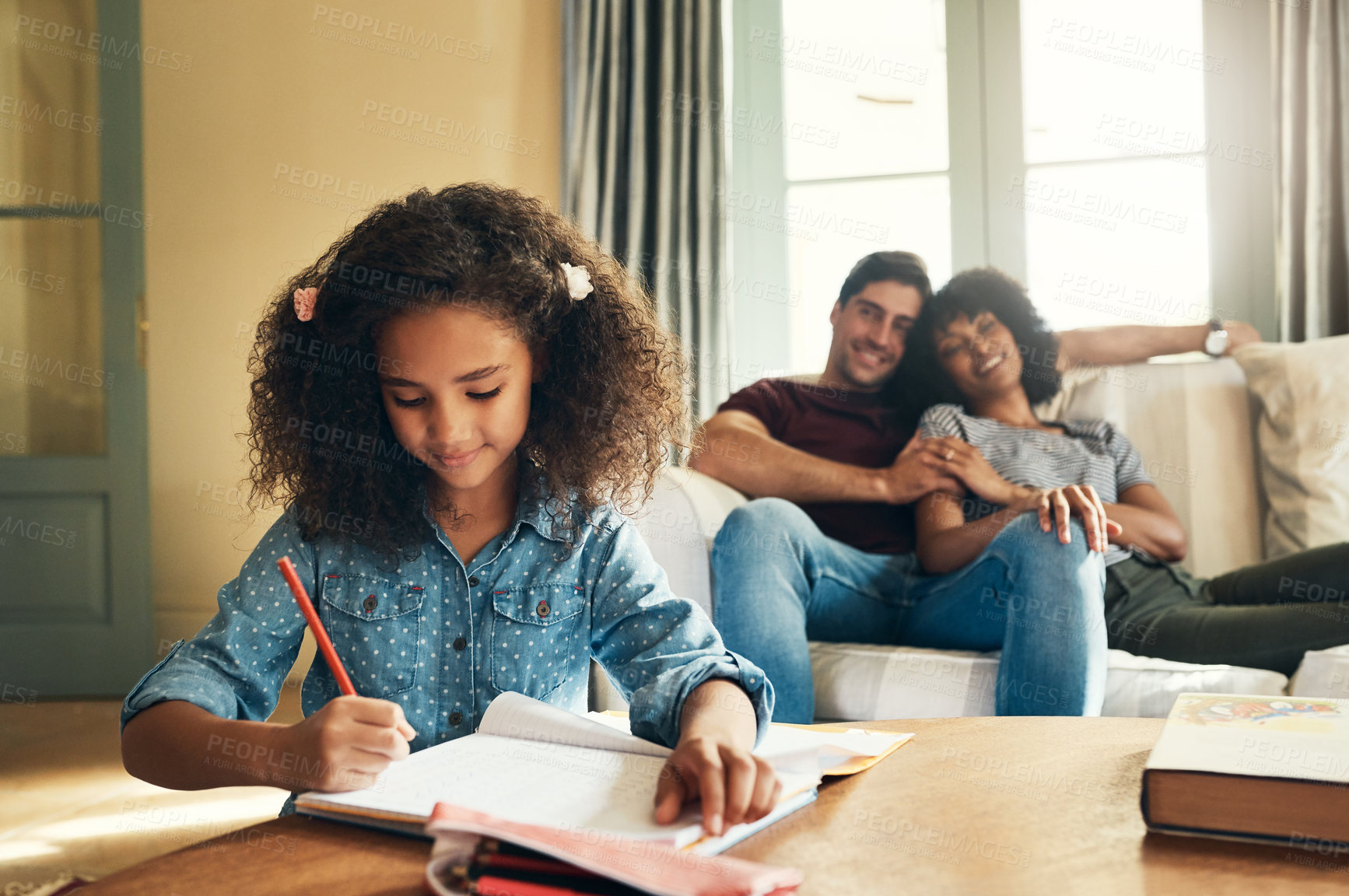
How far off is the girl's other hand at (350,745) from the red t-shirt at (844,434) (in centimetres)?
138

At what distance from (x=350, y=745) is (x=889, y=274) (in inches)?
68.8

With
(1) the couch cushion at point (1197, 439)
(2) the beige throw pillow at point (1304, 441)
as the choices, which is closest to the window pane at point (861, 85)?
(1) the couch cushion at point (1197, 439)

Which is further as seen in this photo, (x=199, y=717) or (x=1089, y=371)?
(x=1089, y=371)

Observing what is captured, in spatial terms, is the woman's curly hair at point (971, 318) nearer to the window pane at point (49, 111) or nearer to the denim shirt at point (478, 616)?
the denim shirt at point (478, 616)

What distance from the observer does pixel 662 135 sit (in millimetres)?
2980

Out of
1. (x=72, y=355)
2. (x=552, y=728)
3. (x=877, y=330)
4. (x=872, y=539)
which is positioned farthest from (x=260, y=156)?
(x=552, y=728)

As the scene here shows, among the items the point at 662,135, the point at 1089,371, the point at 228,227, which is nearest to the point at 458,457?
the point at 1089,371

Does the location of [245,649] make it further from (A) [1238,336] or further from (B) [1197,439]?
(A) [1238,336]

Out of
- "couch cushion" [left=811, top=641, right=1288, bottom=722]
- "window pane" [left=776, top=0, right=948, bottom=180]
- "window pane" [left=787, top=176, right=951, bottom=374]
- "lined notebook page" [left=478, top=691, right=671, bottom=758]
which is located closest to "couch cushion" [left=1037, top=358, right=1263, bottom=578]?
"couch cushion" [left=811, top=641, right=1288, bottom=722]

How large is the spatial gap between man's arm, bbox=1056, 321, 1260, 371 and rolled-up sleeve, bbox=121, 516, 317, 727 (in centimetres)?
179

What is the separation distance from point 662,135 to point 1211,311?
5.19 feet

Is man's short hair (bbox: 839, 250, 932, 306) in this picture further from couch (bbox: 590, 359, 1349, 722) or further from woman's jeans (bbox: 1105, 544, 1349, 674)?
woman's jeans (bbox: 1105, 544, 1349, 674)

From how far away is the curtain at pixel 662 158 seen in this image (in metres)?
2.95

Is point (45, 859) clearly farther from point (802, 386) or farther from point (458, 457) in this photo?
point (802, 386)
